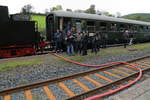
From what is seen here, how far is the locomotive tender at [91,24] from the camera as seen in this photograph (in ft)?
37.6

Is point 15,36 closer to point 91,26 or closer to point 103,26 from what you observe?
point 91,26

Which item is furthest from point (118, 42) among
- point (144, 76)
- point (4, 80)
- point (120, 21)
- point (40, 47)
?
point (4, 80)

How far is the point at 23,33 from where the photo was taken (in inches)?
364

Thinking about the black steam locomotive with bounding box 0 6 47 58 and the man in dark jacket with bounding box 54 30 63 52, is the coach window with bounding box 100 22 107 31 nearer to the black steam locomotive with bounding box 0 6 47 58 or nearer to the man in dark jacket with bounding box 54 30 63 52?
the man in dark jacket with bounding box 54 30 63 52

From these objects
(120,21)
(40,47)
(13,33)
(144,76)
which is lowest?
(144,76)

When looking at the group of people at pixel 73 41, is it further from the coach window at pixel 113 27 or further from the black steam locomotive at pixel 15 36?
the coach window at pixel 113 27

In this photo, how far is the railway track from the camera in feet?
13.9

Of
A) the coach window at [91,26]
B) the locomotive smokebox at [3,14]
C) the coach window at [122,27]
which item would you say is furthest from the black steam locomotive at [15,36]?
the coach window at [122,27]

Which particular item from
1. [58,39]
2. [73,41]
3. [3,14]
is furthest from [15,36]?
[73,41]

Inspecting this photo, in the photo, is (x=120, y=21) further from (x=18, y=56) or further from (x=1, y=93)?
(x=1, y=93)

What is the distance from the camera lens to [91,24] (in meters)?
13.1

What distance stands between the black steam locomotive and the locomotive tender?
220 centimetres

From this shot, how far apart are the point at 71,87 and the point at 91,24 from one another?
904cm

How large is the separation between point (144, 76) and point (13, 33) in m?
7.33
